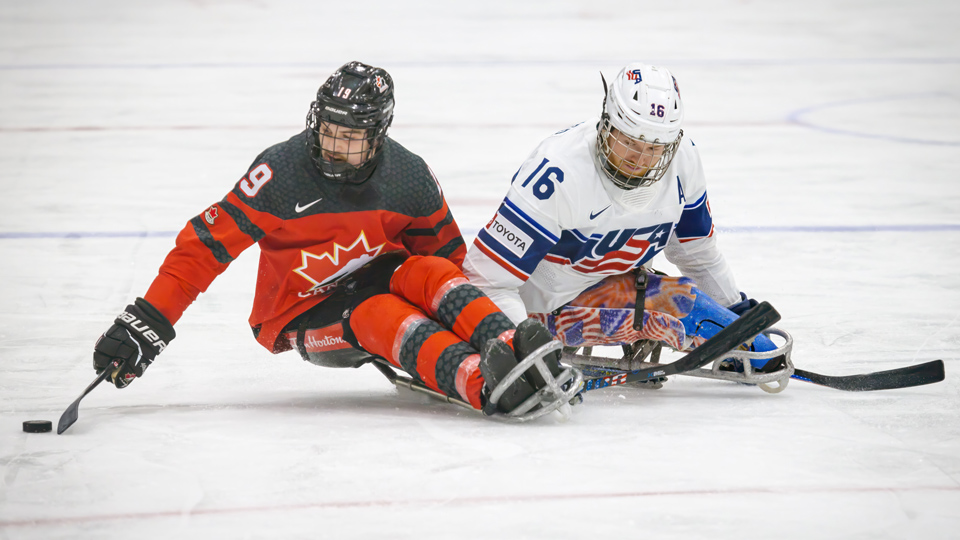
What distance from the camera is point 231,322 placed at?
3.89 metres

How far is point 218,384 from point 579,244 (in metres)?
1.19

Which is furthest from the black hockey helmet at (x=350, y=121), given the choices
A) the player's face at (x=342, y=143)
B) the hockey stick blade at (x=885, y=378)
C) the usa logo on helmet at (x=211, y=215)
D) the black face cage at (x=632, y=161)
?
the hockey stick blade at (x=885, y=378)

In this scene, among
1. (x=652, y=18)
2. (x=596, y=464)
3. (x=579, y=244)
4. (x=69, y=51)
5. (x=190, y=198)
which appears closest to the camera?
(x=596, y=464)

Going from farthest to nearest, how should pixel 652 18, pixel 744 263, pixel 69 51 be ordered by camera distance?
pixel 652 18, pixel 69 51, pixel 744 263

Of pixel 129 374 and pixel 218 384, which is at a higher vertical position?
pixel 129 374

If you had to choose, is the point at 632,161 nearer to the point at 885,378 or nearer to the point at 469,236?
the point at 885,378

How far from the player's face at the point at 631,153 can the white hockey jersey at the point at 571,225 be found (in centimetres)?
8

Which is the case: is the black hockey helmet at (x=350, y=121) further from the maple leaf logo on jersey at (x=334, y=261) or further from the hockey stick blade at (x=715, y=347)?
the hockey stick blade at (x=715, y=347)

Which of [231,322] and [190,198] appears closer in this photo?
[231,322]

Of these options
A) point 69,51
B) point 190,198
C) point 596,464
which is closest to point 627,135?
point 596,464

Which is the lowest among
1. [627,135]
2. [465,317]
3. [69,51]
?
[69,51]

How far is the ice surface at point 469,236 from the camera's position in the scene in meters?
2.22

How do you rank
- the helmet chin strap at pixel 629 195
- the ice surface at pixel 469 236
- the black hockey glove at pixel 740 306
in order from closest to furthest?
1. the ice surface at pixel 469 236
2. the helmet chin strap at pixel 629 195
3. the black hockey glove at pixel 740 306

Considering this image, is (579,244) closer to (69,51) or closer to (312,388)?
(312,388)
